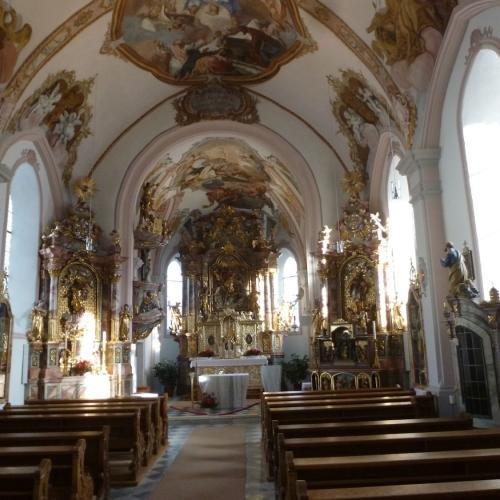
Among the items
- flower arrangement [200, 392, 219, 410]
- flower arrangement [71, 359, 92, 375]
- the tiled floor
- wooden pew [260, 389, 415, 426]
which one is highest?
flower arrangement [71, 359, 92, 375]

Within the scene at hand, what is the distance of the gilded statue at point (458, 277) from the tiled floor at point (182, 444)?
4.06m

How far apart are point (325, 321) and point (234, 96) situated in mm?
6930

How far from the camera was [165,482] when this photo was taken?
7332mm

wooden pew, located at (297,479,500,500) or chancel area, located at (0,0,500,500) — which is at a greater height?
chancel area, located at (0,0,500,500)

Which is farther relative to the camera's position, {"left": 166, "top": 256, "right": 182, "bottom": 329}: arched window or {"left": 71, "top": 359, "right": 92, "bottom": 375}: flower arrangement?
{"left": 166, "top": 256, "right": 182, "bottom": 329}: arched window

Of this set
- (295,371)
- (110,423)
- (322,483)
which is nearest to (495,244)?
(322,483)

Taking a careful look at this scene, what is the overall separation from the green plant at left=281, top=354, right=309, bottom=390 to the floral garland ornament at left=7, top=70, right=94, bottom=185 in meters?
11.3

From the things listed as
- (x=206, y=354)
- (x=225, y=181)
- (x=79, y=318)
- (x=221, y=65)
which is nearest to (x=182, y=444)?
(x=79, y=318)

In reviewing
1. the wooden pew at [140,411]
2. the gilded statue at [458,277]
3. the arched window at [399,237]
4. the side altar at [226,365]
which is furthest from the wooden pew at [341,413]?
the side altar at [226,365]

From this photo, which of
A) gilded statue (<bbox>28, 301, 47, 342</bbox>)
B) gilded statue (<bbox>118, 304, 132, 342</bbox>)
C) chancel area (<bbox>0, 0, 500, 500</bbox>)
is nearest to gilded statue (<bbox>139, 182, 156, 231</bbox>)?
chancel area (<bbox>0, 0, 500, 500</bbox>)

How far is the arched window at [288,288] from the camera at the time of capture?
23797 millimetres

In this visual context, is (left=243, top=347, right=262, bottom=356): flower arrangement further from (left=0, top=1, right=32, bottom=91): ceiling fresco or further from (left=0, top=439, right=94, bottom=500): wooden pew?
(left=0, top=439, right=94, bottom=500): wooden pew

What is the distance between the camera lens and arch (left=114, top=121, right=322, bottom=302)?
15.9 metres

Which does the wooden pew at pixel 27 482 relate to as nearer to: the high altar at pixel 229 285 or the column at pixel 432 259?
the column at pixel 432 259
